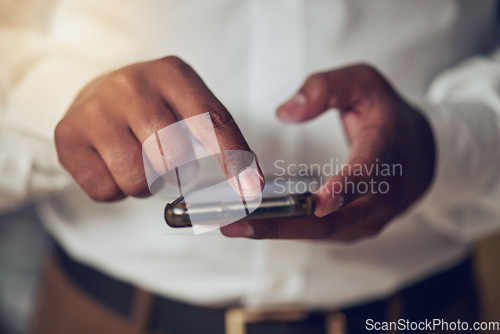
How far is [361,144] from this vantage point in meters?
0.26

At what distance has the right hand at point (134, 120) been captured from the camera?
18 cm

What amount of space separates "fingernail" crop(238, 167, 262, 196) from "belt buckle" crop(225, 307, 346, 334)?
30 centimetres

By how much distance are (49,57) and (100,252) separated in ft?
0.80

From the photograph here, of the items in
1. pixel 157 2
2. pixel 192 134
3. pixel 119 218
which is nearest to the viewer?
pixel 192 134

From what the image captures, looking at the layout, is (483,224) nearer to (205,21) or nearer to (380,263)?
(380,263)

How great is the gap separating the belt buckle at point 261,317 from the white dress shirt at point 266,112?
1 cm

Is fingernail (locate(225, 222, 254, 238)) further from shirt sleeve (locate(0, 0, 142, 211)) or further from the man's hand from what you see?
shirt sleeve (locate(0, 0, 142, 211))

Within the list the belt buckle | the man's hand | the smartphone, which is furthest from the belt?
the smartphone

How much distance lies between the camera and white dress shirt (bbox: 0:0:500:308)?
0.28 m

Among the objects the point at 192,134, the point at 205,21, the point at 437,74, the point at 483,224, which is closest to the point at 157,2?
the point at 205,21

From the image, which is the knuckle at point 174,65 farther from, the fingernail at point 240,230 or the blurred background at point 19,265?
the blurred background at point 19,265

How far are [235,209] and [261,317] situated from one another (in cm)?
30

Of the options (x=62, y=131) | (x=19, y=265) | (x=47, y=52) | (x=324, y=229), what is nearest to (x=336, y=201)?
(x=324, y=229)

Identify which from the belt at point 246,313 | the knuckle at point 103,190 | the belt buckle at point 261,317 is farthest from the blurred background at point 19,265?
the knuckle at point 103,190
